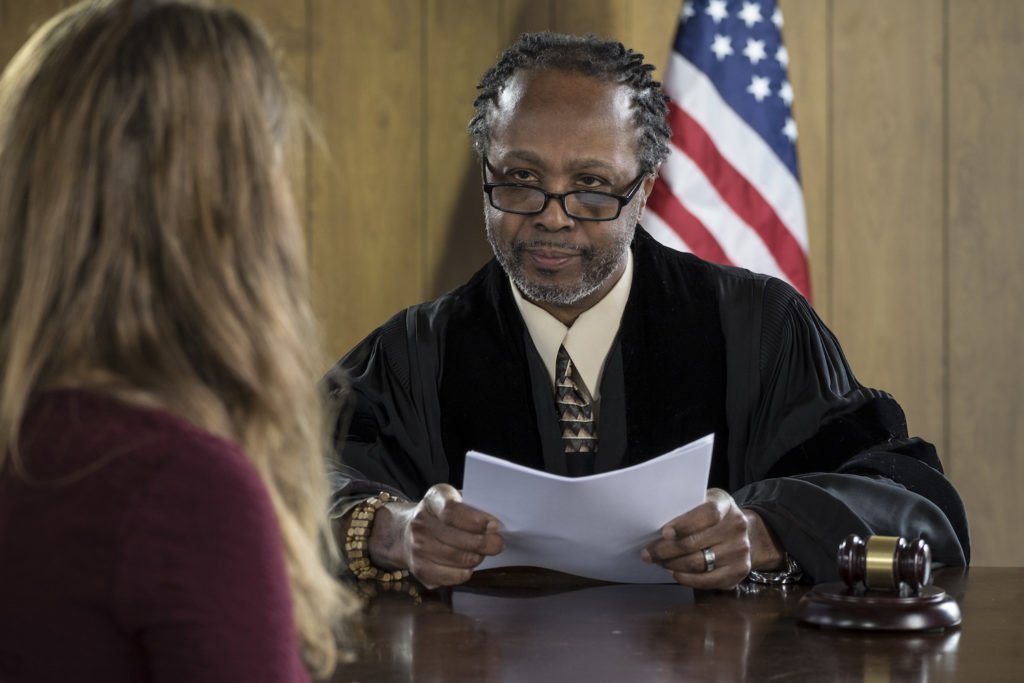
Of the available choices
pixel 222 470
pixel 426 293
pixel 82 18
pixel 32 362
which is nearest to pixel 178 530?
pixel 222 470

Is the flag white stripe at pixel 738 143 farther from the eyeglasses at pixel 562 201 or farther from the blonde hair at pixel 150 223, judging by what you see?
the blonde hair at pixel 150 223

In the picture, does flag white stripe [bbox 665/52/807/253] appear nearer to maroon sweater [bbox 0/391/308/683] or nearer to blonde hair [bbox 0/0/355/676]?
blonde hair [bbox 0/0/355/676]

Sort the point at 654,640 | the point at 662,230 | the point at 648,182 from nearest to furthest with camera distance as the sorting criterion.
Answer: the point at 654,640 → the point at 648,182 → the point at 662,230

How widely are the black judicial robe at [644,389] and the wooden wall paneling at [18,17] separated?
1651 millimetres

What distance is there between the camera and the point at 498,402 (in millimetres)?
2246

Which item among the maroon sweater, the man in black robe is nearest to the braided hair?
the man in black robe

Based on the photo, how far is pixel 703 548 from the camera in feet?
5.50

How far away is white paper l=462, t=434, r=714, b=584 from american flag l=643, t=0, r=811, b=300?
5.20 ft

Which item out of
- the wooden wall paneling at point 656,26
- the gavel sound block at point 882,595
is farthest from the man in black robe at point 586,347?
the wooden wall paneling at point 656,26

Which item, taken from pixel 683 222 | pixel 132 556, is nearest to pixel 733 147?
pixel 683 222

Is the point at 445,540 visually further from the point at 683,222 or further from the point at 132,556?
the point at 683,222

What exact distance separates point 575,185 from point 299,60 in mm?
1505

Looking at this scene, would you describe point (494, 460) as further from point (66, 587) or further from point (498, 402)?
point (66, 587)

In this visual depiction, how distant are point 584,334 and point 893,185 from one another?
1.40m
